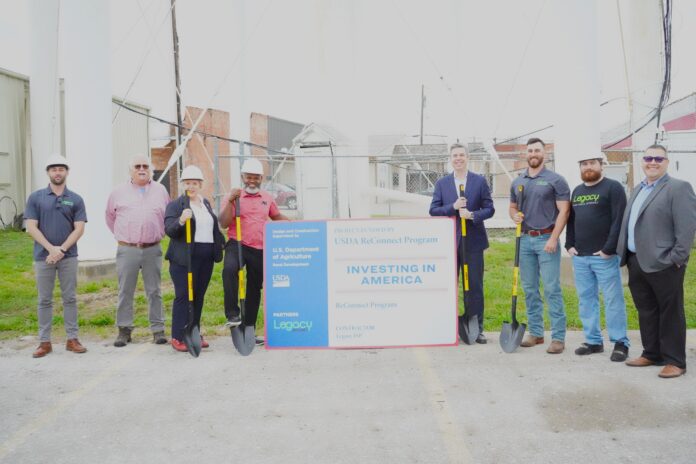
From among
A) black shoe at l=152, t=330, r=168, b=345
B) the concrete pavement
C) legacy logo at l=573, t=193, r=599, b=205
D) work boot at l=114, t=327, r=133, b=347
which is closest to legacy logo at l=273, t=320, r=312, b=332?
the concrete pavement

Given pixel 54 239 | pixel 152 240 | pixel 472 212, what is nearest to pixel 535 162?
pixel 472 212

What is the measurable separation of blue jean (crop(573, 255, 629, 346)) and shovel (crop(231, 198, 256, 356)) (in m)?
3.46

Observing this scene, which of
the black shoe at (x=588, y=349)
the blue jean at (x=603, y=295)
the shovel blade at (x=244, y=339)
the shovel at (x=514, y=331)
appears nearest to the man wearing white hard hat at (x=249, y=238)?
the shovel blade at (x=244, y=339)

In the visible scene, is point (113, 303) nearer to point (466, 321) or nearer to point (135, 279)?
point (135, 279)

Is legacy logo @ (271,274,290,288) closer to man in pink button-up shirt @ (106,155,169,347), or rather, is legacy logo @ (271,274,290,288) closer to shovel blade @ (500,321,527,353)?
man in pink button-up shirt @ (106,155,169,347)

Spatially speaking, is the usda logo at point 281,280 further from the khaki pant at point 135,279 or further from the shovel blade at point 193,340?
the khaki pant at point 135,279

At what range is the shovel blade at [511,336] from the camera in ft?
21.9

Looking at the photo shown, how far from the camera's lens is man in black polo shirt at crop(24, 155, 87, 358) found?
22.5ft

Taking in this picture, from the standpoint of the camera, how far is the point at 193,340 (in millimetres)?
6777

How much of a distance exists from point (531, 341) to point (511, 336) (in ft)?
1.04

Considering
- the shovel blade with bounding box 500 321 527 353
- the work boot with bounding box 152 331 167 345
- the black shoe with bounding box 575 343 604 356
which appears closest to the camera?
the black shoe with bounding box 575 343 604 356

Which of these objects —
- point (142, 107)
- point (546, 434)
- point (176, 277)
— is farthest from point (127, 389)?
point (142, 107)

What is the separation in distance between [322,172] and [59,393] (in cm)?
1342

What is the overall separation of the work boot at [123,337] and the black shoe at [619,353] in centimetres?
515
